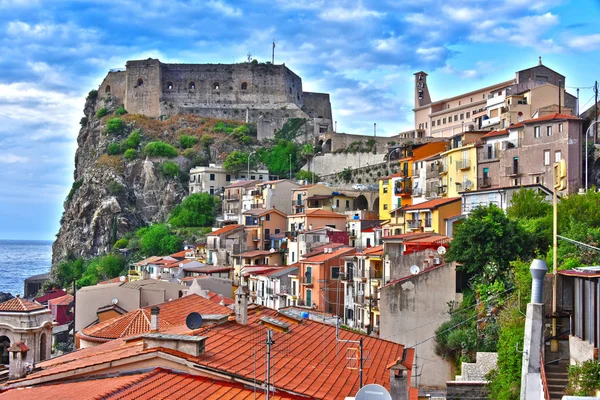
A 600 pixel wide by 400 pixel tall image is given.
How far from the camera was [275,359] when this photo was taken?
15047mm

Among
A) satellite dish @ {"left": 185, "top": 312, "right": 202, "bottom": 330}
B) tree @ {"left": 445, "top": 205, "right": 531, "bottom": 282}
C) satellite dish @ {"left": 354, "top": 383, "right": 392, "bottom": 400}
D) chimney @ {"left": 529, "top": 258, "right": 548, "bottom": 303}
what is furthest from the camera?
tree @ {"left": 445, "top": 205, "right": 531, "bottom": 282}

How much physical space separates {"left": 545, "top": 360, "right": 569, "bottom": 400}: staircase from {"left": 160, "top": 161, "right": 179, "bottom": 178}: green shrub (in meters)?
72.0

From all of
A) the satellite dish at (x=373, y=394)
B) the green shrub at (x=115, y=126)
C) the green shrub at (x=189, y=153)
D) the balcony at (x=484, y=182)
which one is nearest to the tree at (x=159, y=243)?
the green shrub at (x=189, y=153)

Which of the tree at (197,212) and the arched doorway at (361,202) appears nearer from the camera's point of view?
the arched doorway at (361,202)

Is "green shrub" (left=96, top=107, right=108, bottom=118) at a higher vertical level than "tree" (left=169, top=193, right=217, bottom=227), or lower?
higher

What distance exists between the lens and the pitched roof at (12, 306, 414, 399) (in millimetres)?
13414

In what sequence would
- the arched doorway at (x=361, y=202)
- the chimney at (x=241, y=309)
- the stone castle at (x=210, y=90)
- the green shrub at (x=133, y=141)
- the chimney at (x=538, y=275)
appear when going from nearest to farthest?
the chimney at (x=538, y=275), the chimney at (x=241, y=309), the arched doorway at (x=361, y=202), the green shrub at (x=133, y=141), the stone castle at (x=210, y=90)

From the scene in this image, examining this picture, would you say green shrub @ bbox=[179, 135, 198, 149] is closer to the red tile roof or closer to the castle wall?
the castle wall

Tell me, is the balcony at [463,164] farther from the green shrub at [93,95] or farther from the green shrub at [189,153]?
the green shrub at [93,95]

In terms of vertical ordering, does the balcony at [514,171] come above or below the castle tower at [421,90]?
below

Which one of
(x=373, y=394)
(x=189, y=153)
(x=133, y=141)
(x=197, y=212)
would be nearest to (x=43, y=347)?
(x=373, y=394)

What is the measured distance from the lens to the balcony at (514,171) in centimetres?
4116

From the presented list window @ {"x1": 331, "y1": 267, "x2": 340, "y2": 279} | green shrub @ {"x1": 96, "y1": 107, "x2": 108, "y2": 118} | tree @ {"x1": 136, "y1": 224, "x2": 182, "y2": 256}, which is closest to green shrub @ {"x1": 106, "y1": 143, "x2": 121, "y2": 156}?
green shrub @ {"x1": 96, "y1": 107, "x2": 108, "y2": 118}

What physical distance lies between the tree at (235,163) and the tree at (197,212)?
539 centimetres
